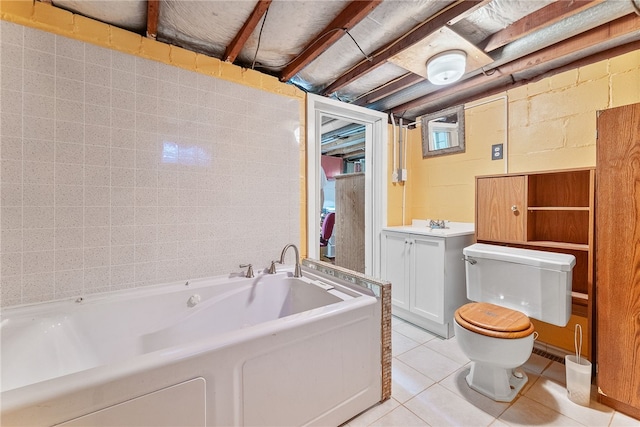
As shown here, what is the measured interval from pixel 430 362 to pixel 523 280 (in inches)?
33.3

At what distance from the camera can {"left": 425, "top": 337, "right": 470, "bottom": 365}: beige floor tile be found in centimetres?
194

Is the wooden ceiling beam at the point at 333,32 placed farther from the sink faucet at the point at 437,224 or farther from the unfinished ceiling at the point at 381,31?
the sink faucet at the point at 437,224

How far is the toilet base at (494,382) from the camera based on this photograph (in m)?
1.55

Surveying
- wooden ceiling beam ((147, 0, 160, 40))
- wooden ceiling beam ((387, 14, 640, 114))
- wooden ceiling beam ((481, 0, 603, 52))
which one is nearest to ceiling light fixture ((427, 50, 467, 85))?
wooden ceiling beam ((481, 0, 603, 52))

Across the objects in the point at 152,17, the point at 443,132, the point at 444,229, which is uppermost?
the point at 152,17

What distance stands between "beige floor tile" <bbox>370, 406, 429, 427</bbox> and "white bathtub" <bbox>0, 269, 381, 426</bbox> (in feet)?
0.35

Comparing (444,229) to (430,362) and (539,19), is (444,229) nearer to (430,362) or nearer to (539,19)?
(430,362)

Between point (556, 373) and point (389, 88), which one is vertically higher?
point (389, 88)

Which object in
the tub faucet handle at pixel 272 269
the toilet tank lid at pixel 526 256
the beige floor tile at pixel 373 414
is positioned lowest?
the beige floor tile at pixel 373 414

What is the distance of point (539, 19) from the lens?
1445 mm

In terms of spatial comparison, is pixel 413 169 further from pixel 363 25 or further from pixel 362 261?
pixel 363 25

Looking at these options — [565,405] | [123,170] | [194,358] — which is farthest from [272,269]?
[565,405]

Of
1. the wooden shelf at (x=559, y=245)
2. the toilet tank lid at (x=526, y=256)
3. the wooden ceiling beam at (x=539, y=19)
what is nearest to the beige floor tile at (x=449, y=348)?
the toilet tank lid at (x=526, y=256)

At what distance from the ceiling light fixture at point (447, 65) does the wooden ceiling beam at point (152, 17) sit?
1625 millimetres
